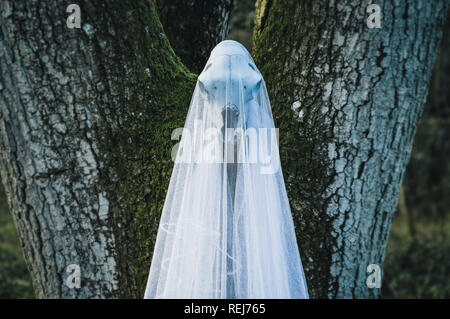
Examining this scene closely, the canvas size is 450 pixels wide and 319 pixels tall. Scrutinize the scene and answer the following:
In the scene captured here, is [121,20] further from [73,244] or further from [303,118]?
[73,244]

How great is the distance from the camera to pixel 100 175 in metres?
1.72

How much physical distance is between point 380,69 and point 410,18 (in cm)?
26

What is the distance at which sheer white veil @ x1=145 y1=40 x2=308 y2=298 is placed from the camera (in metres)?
1.56

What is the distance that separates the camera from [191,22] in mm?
2496

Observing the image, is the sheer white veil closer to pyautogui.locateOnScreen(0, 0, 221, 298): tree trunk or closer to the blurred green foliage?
pyautogui.locateOnScreen(0, 0, 221, 298): tree trunk

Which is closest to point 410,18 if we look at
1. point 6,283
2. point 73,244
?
point 73,244

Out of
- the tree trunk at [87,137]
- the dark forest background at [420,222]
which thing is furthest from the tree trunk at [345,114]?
the dark forest background at [420,222]

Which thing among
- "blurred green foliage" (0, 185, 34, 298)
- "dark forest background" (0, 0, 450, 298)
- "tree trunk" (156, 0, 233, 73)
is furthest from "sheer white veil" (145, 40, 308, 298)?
"blurred green foliage" (0, 185, 34, 298)

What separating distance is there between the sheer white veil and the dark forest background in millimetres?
2755

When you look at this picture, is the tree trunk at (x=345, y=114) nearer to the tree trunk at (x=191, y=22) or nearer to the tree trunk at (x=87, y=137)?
the tree trunk at (x=87, y=137)

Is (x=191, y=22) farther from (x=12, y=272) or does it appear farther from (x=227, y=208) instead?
(x=12, y=272)

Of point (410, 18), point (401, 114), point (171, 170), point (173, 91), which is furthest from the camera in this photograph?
point (173, 91)

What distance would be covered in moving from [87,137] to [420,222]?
6897 millimetres

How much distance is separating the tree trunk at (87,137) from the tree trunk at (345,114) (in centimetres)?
65
